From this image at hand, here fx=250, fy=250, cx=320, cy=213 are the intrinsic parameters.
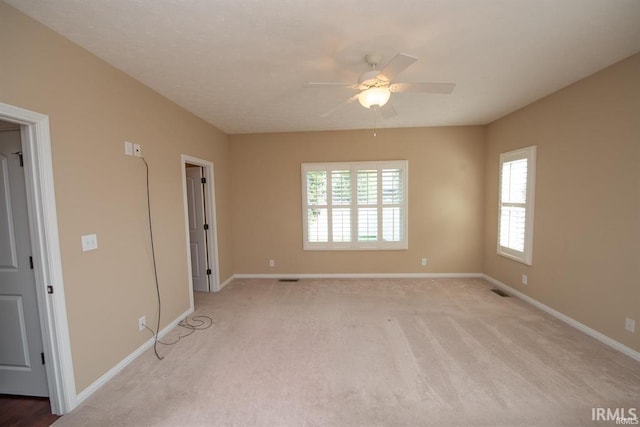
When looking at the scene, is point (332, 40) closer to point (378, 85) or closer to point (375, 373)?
point (378, 85)

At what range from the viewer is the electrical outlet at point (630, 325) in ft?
7.23

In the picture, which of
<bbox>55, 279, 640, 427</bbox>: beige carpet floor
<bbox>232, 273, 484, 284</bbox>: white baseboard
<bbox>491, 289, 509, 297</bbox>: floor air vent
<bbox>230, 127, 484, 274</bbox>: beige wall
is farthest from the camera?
<bbox>232, 273, 484, 284</bbox>: white baseboard

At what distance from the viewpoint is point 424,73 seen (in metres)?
Result: 2.42

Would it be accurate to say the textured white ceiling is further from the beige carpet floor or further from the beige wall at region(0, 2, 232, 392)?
the beige carpet floor

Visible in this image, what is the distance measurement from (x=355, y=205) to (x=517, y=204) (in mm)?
2385

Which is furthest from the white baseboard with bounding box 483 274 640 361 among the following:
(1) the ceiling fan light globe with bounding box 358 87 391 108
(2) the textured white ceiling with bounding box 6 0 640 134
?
(1) the ceiling fan light globe with bounding box 358 87 391 108

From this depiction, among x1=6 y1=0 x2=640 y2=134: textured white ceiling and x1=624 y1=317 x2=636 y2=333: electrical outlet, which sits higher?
x1=6 y1=0 x2=640 y2=134: textured white ceiling

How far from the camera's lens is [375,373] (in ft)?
6.96

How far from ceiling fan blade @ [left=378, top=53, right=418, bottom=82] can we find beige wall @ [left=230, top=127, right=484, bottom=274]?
2.58 metres

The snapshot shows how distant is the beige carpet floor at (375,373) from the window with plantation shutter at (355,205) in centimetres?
147

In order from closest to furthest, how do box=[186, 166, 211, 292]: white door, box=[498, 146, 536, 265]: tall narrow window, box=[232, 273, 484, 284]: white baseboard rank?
box=[498, 146, 536, 265]: tall narrow window, box=[186, 166, 211, 292]: white door, box=[232, 273, 484, 284]: white baseboard

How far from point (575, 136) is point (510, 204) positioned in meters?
1.23

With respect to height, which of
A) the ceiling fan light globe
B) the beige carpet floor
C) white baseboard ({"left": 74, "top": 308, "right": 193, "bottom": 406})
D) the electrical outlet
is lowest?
the beige carpet floor

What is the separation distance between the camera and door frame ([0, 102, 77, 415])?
1.64 m
